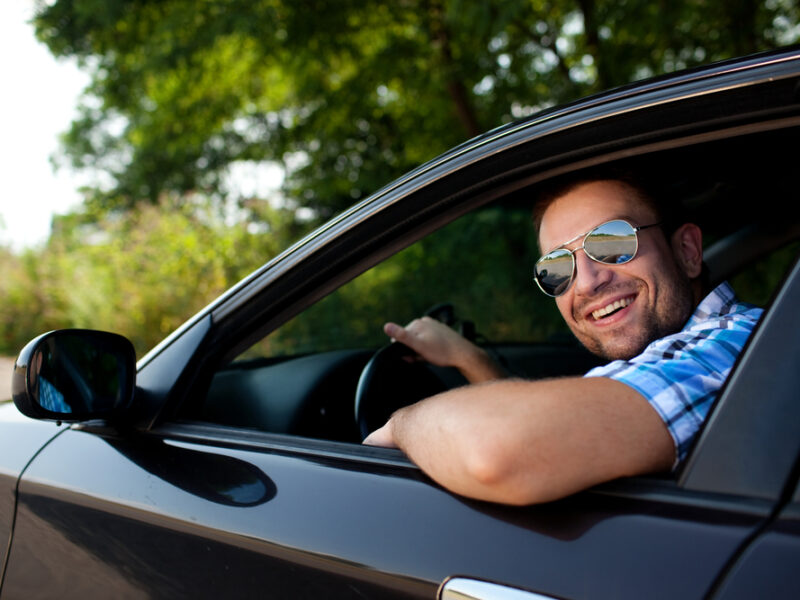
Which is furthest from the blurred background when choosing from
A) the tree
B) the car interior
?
the car interior

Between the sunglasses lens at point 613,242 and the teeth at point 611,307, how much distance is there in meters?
0.09

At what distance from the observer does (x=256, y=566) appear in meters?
1.24

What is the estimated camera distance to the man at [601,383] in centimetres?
106

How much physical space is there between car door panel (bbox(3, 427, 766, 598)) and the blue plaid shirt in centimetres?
15

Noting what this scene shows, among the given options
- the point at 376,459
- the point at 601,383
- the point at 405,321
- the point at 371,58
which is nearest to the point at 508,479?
the point at 601,383

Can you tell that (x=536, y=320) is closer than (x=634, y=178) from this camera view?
No

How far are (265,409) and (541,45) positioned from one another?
6.81 metres

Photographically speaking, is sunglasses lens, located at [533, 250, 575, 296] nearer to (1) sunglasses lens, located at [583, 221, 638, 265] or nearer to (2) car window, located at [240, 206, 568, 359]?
(1) sunglasses lens, located at [583, 221, 638, 265]

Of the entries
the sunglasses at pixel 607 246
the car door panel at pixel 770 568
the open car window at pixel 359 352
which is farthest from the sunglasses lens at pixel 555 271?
the car door panel at pixel 770 568

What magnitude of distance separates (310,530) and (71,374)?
0.87 m

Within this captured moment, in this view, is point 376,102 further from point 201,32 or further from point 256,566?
point 256,566

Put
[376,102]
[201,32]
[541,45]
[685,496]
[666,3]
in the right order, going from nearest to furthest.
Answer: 1. [685,496]
2. [666,3]
3. [201,32]
4. [541,45]
5. [376,102]

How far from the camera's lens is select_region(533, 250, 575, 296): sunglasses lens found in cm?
163

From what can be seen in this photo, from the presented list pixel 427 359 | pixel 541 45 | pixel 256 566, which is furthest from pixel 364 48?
pixel 256 566
